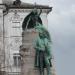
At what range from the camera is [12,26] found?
75.7 metres

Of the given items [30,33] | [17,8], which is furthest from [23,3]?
[30,33]

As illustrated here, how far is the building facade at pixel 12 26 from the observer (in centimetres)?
7344

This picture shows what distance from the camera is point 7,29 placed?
75.8 m

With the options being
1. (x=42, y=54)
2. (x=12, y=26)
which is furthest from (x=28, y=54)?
(x=12, y=26)

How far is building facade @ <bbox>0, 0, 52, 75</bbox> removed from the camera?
73438 mm

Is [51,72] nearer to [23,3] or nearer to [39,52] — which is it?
[39,52]

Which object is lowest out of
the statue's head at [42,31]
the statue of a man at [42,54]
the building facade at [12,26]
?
the statue of a man at [42,54]

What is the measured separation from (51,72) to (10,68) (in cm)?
3386

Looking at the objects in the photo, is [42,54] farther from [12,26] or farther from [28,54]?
[12,26]

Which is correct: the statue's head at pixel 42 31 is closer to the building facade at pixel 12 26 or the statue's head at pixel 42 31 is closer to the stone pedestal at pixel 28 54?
the stone pedestal at pixel 28 54

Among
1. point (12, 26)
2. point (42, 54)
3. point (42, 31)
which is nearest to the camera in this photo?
point (42, 54)

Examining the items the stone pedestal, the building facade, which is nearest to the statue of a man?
the stone pedestal

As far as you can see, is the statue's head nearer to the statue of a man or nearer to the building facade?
the statue of a man

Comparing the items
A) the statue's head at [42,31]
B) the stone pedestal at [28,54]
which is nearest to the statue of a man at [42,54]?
the statue's head at [42,31]
